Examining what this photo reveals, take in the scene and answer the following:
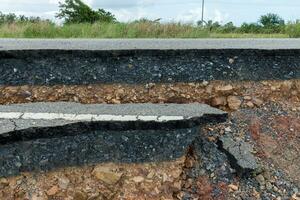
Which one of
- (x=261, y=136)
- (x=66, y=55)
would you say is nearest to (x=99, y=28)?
(x=66, y=55)

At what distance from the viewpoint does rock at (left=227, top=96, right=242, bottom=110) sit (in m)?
3.58

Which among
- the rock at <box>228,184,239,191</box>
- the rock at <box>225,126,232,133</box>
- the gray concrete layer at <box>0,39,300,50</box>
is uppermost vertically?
the gray concrete layer at <box>0,39,300,50</box>

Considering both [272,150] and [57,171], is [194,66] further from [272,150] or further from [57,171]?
[57,171]

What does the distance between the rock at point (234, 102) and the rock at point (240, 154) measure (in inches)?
15.2

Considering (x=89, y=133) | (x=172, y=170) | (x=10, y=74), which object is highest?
(x=10, y=74)

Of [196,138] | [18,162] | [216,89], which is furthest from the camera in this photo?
[216,89]

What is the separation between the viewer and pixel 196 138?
314cm

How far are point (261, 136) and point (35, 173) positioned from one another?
168 cm

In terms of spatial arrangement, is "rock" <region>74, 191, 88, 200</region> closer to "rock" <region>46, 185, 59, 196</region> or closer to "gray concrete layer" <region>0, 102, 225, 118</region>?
"rock" <region>46, 185, 59, 196</region>

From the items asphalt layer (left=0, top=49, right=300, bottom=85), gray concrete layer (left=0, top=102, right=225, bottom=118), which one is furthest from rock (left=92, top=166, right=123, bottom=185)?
asphalt layer (left=0, top=49, right=300, bottom=85)

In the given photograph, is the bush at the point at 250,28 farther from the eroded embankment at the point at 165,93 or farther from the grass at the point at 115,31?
the eroded embankment at the point at 165,93

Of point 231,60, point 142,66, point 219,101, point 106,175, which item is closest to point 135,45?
point 142,66

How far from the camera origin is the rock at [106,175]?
284 cm

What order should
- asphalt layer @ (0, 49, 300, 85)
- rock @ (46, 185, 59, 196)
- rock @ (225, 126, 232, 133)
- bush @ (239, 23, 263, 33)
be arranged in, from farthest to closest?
bush @ (239, 23, 263, 33), asphalt layer @ (0, 49, 300, 85), rock @ (225, 126, 232, 133), rock @ (46, 185, 59, 196)
